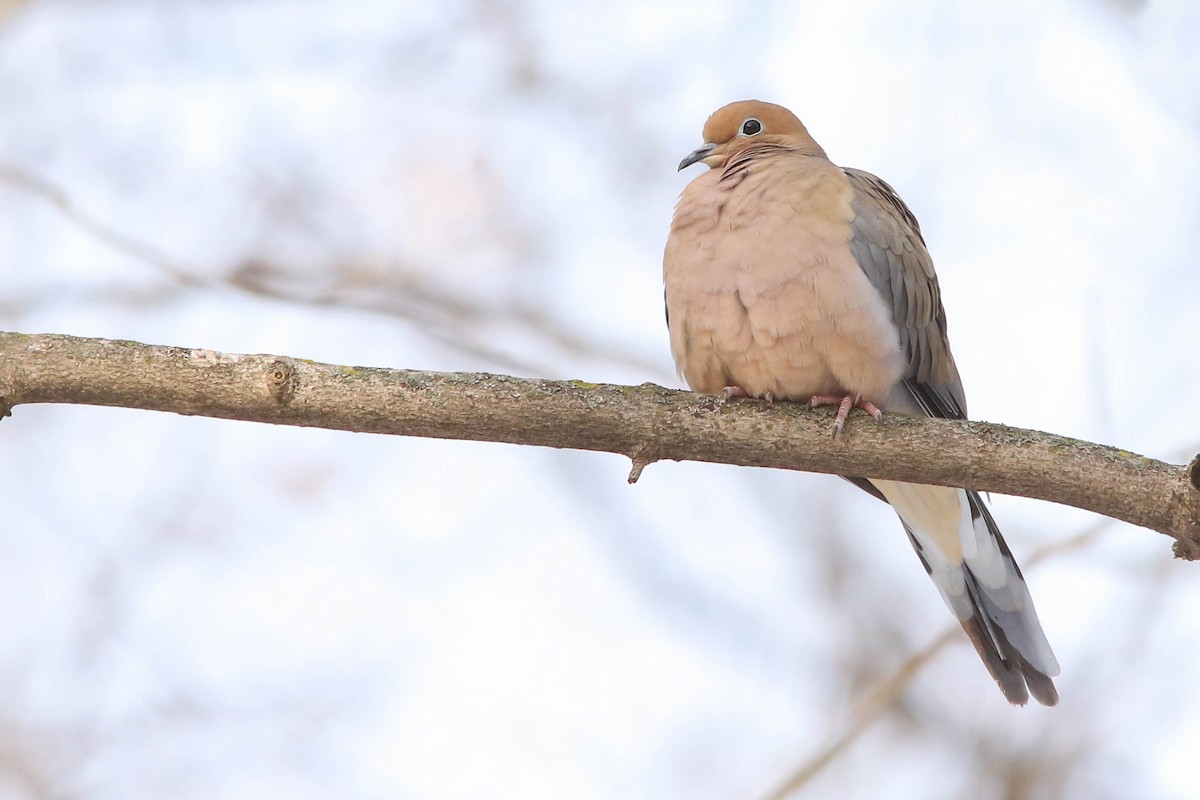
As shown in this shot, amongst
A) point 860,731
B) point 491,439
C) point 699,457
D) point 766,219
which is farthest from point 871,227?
point 860,731

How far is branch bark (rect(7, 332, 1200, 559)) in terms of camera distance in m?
2.67

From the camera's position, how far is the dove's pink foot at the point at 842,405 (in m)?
2.98

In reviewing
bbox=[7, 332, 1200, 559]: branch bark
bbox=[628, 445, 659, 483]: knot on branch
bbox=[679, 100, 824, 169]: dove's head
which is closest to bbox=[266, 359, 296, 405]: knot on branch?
bbox=[7, 332, 1200, 559]: branch bark

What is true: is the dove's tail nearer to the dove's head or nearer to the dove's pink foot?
the dove's pink foot

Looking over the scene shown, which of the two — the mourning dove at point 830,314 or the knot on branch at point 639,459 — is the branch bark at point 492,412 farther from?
the mourning dove at point 830,314

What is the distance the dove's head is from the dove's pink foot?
4.09 ft

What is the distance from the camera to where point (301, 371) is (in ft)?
8.91

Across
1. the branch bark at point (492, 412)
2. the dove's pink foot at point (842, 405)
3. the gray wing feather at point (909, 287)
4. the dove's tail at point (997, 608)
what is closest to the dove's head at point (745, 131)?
the gray wing feather at point (909, 287)

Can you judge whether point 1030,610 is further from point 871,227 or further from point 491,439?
point 491,439

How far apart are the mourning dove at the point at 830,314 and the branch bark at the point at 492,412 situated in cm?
35

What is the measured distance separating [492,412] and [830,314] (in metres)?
1.25

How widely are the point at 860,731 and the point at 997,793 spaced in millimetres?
566

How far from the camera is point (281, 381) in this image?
2682 mm

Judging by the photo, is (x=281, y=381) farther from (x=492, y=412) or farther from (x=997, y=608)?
(x=997, y=608)
